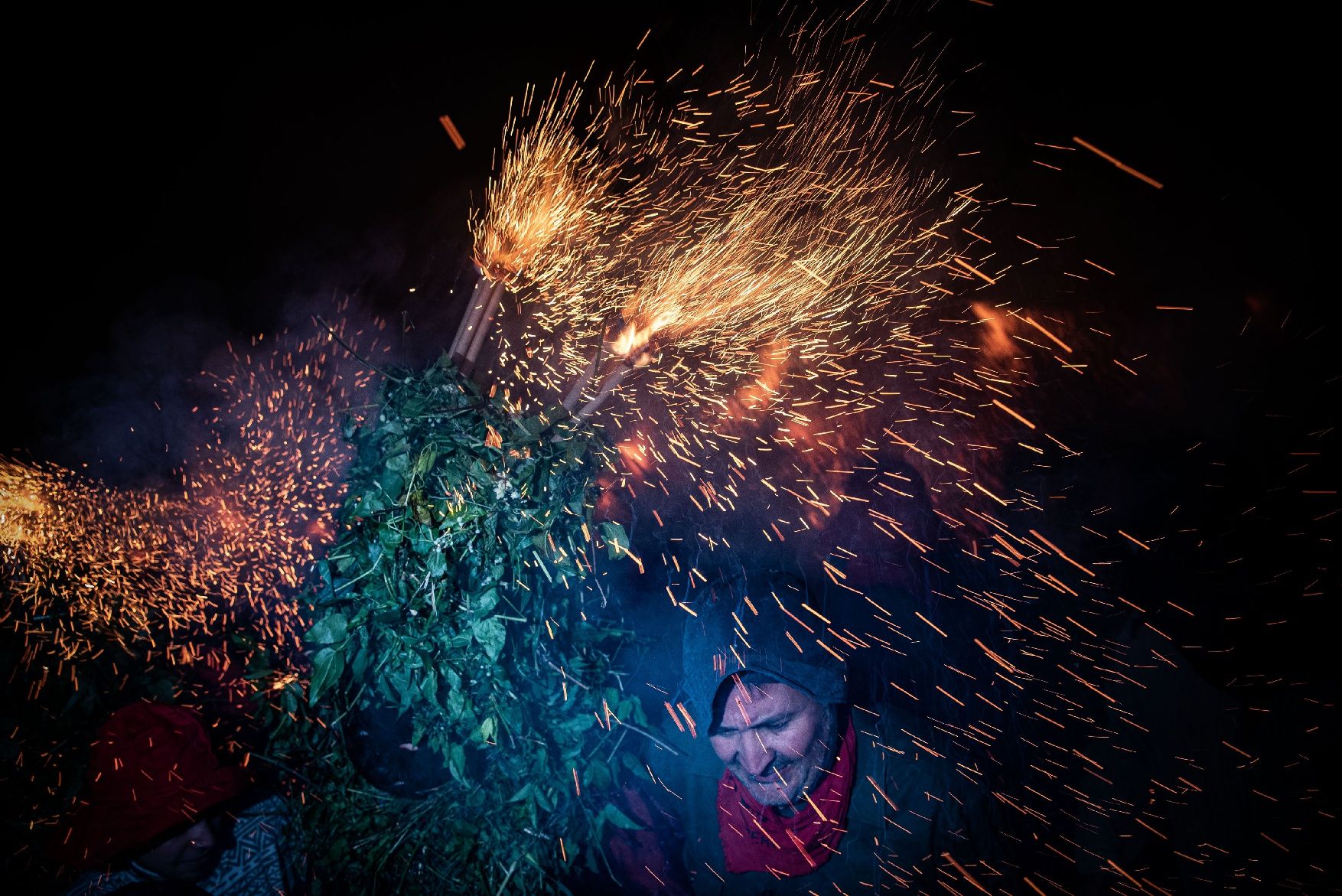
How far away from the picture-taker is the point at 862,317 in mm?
5539

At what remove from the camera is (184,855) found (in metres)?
3.06

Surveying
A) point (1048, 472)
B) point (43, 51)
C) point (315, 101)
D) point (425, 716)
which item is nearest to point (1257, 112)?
point (1048, 472)

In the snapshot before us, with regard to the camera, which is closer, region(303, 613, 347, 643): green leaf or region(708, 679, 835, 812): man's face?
region(303, 613, 347, 643): green leaf

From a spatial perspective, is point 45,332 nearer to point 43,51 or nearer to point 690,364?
point 43,51

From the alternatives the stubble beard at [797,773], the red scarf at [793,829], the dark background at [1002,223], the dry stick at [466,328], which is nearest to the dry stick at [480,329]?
the dry stick at [466,328]

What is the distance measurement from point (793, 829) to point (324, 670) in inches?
109

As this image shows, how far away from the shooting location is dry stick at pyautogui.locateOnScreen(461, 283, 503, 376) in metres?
2.73

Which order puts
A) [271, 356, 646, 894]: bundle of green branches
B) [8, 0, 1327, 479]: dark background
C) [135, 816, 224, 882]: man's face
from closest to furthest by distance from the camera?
[271, 356, 646, 894]: bundle of green branches
[135, 816, 224, 882]: man's face
[8, 0, 1327, 479]: dark background

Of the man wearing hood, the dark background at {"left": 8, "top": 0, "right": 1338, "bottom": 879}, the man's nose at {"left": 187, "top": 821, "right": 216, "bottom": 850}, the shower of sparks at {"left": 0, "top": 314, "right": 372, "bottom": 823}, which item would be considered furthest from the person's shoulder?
the dark background at {"left": 8, "top": 0, "right": 1338, "bottom": 879}

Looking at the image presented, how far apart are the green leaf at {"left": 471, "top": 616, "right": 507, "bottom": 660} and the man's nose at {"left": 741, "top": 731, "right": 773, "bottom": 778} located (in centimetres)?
162

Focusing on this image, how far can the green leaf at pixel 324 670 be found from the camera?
1.88 metres

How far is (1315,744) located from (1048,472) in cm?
279

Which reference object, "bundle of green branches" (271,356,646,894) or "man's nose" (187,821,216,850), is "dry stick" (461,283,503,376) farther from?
"man's nose" (187,821,216,850)

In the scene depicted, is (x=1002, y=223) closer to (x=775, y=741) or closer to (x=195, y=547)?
(x=775, y=741)
